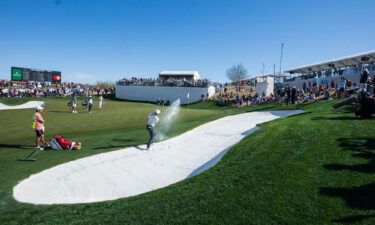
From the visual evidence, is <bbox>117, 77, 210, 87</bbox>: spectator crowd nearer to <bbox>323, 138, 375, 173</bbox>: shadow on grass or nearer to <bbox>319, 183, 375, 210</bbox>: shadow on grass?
<bbox>323, 138, 375, 173</bbox>: shadow on grass

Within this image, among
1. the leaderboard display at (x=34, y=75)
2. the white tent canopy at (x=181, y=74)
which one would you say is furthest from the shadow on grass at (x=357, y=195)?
the leaderboard display at (x=34, y=75)

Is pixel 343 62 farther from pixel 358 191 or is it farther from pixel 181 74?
pixel 181 74

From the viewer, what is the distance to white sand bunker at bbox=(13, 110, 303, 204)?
7.48m

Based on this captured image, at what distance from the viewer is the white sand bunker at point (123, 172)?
295 inches

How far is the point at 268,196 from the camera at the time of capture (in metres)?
5.11

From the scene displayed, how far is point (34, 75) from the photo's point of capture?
54.1m

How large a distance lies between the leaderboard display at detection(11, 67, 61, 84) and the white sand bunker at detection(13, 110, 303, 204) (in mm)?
53656

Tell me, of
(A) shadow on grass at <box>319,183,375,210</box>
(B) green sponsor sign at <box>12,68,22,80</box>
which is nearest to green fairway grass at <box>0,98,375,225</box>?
(A) shadow on grass at <box>319,183,375,210</box>

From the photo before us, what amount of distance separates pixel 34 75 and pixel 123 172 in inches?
2248

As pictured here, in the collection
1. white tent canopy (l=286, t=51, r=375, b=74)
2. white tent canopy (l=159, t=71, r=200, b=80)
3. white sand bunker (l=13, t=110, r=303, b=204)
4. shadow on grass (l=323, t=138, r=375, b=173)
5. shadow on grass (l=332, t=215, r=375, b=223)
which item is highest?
white tent canopy (l=159, t=71, r=200, b=80)

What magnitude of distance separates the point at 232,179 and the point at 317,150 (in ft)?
10.1

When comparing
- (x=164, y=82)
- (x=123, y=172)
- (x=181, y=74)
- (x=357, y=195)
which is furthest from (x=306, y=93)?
(x=181, y=74)

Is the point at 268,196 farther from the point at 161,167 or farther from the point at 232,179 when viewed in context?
the point at 161,167

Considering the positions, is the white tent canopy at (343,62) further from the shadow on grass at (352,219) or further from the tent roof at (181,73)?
the tent roof at (181,73)
